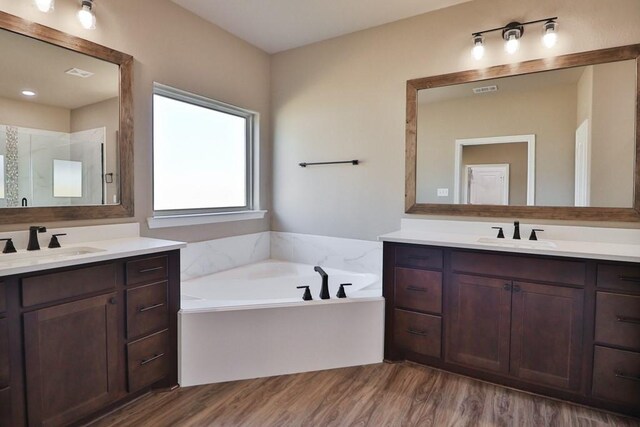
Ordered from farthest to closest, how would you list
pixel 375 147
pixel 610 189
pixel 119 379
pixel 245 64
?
1. pixel 245 64
2. pixel 375 147
3. pixel 610 189
4. pixel 119 379

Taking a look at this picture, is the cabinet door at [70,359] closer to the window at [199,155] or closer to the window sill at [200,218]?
the window sill at [200,218]

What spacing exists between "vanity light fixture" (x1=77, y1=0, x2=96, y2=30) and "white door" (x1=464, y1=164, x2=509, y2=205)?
266cm

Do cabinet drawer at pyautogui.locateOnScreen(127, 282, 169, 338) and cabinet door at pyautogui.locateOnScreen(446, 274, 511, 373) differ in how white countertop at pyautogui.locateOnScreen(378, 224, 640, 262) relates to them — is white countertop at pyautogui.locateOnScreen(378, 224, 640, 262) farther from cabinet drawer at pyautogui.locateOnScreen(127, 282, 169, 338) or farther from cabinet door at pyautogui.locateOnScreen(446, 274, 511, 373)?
cabinet drawer at pyautogui.locateOnScreen(127, 282, 169, 338)

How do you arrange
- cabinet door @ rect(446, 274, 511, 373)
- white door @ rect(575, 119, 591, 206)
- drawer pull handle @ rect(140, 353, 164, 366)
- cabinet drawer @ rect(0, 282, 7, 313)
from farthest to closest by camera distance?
white door @ rect(575, 119, 591, 206), cabinet door @ rect(446, 274, 511, 373), drawer pull handle @ rect(140, 353, 164, 366), cabinet drawer @ rect(0, 282, 7, 313)

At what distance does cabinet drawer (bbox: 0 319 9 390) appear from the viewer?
4.70ft

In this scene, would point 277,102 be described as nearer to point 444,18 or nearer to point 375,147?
point 375,147

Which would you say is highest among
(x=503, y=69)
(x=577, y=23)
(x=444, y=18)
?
(x=444, y=18)

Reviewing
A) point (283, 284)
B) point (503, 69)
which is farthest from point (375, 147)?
point (283, 284)

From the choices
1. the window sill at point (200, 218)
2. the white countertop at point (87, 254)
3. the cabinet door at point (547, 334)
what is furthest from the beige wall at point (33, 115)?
the cabinet door at point (547, 334)

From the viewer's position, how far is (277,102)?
3574 mm

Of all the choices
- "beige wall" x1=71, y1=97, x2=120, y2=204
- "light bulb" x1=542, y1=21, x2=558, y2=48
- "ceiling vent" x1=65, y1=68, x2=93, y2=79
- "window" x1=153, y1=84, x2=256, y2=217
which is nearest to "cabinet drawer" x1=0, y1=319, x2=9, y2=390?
"beige wall" x1=71, y1=97, x2=120, y2=204

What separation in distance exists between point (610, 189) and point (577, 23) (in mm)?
1095

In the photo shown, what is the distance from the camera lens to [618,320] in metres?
1.82

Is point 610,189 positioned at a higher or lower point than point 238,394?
higher
